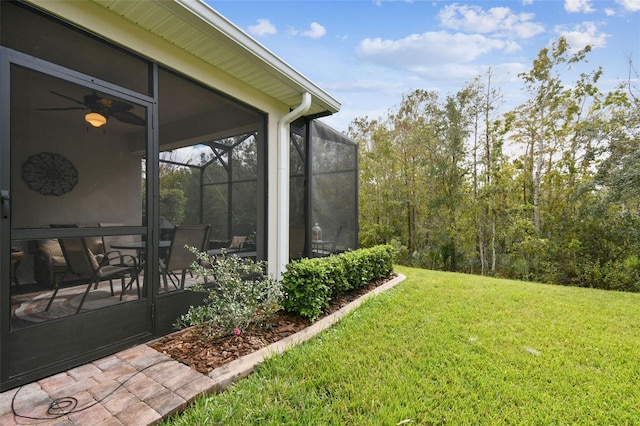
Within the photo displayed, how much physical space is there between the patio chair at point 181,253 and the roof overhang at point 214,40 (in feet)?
5.68

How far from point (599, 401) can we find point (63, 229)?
12.9ft

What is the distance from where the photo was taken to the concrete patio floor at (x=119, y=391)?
1580 millimetres

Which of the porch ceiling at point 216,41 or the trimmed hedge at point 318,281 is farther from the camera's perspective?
the trimmed hedge at point 318,281

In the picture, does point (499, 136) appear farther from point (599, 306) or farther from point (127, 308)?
point (127, 308)

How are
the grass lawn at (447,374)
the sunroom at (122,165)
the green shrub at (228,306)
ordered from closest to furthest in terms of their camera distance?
the grass lawn at (447,374)
the sunroom at (122,165)
the green shrub at (228,306)

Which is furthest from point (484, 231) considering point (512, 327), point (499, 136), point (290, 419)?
point (290, 419)

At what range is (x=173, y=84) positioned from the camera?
2.77 meters

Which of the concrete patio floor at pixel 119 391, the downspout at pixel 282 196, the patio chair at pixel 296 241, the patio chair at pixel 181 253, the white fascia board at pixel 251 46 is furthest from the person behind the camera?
the patio chair at pixel 296 241

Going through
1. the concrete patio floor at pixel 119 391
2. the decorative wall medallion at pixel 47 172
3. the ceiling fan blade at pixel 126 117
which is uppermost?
the ceiling fan blade at pixel 126 117

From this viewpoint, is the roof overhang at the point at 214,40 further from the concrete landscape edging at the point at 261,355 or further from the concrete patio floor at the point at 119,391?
the concrete landscape edging at the point at 261,355

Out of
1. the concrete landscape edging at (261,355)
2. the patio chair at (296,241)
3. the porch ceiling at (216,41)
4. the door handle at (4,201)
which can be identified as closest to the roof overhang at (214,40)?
the porch ceiling at (216,41)

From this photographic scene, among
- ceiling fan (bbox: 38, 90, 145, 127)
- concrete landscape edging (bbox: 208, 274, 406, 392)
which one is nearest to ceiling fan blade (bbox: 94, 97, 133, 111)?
ceiling fan (bbox: 38, 90, 145, 127)

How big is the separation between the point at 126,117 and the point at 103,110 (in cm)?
17

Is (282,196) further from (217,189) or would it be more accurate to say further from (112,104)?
(112,104)
